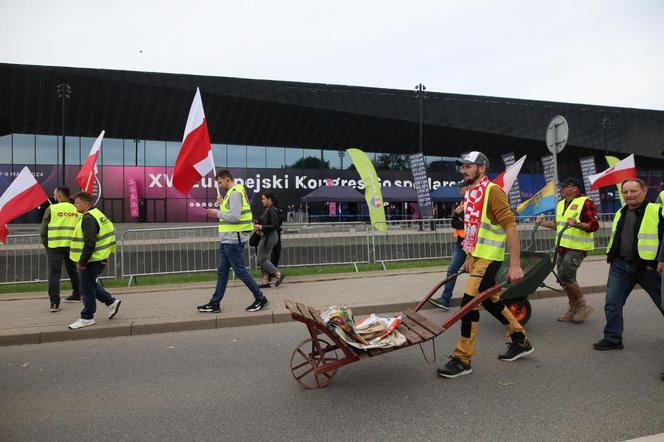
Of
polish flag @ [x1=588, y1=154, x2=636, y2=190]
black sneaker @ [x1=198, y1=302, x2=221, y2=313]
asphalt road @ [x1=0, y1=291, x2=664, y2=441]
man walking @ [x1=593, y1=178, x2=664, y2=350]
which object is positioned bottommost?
asphalt road @ [x1=0, y1=291, x2=664, y2=441]

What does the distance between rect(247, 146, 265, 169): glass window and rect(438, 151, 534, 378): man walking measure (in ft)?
111

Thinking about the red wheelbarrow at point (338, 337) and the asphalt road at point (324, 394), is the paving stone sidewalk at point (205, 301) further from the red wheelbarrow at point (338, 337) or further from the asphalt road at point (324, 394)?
the red wheelbarrow at point (338, 337)

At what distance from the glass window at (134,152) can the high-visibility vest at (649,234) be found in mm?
34823

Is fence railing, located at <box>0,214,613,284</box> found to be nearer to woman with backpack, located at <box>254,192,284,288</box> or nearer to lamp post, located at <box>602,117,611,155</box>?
woman with backpack, located at <box>254,192,284,288</box>

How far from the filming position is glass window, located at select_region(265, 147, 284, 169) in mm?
37094

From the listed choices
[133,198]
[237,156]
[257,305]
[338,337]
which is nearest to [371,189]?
[257,305]

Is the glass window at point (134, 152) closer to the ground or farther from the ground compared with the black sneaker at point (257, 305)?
farther from the ground

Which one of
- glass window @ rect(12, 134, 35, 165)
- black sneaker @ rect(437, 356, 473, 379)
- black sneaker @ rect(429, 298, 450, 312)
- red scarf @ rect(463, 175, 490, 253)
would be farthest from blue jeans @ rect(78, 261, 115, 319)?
glass window @ rect(12, 134, 35, 165)

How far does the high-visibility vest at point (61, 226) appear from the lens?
21.6ft

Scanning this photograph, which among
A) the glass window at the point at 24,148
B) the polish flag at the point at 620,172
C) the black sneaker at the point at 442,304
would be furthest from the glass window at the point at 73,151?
the polish flag at the point at 620,172

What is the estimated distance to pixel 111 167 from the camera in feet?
110

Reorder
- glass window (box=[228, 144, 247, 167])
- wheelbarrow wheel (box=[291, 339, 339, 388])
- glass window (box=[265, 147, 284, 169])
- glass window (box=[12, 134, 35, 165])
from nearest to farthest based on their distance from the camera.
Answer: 1. wheelbarrow wheel (box=[291, 339, 339, 388])
2. glass window (box=[12, 134, 35, 165])
3. glass window (box=[228, 144, 247, 167])
4. glass window (box=[265, 147, 284, 169])

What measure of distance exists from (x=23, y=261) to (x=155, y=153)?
27166 mm

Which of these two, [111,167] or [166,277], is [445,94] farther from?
[166,277]
